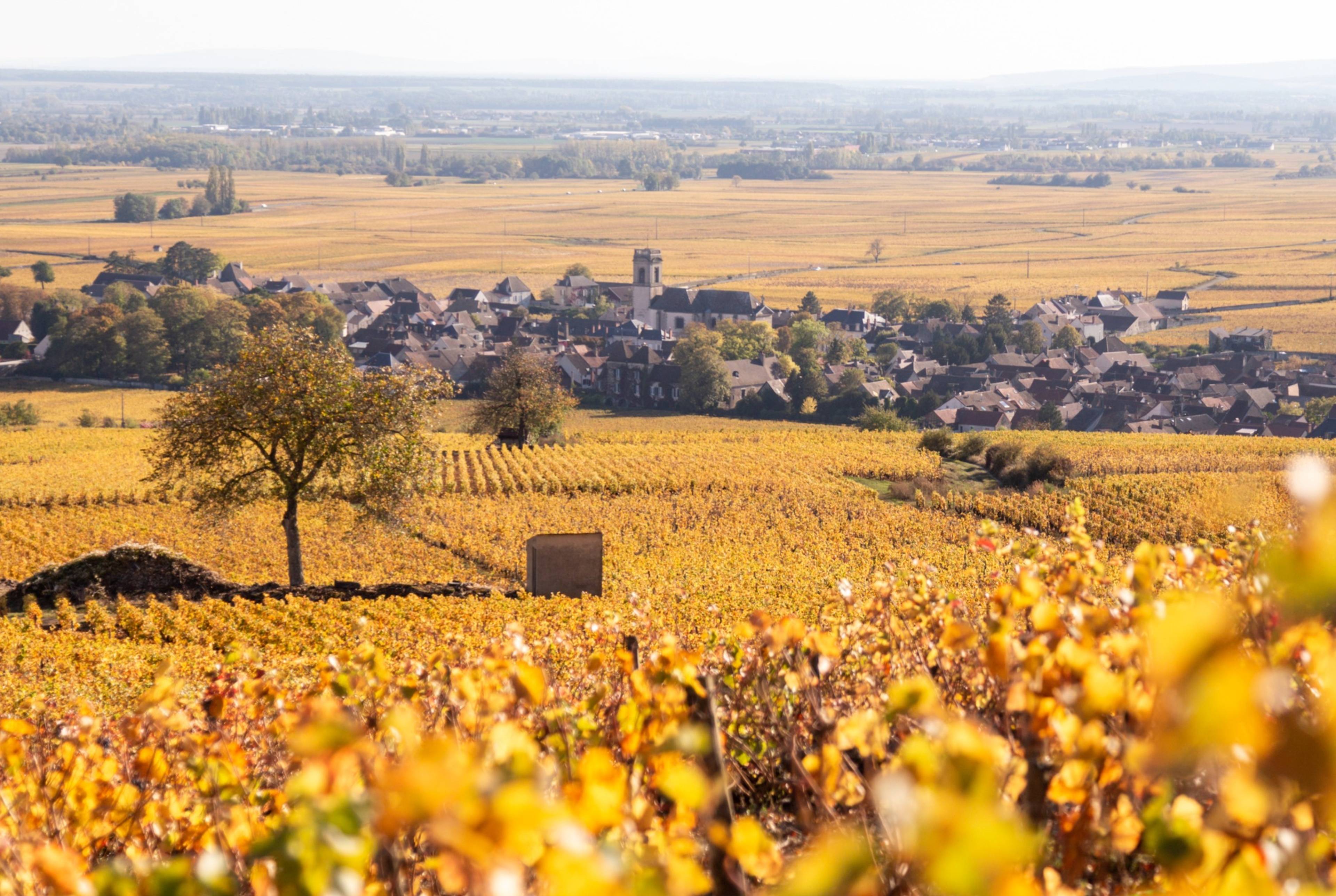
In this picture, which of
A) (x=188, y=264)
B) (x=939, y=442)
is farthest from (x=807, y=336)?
(x=188, y=264)

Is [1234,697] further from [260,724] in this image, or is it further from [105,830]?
[260,724]

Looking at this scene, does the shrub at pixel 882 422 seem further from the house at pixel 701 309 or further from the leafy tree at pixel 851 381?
the house at pixel 701 309

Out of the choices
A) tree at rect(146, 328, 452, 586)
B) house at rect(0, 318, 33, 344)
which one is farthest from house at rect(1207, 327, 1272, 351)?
house at rect(0, 318, 33, 344)

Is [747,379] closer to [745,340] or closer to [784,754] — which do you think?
[745,340]

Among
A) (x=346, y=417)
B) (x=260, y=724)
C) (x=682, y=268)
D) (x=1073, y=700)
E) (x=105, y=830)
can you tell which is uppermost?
(x=1073, y=700)

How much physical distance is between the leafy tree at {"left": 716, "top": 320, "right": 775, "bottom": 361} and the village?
241 mm

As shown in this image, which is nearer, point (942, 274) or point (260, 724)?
point (260, 724)

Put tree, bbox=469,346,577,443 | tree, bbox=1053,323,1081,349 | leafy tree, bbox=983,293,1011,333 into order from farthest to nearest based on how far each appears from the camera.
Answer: leafy tree, bbox=983,293,1011,333
tree, bbox=1053,323,1081,349
tree, bbox=469,346,577,443

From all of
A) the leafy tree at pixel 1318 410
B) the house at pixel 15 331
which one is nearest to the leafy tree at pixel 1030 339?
the leafy tree at pixel 1318 410

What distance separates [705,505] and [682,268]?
430ft

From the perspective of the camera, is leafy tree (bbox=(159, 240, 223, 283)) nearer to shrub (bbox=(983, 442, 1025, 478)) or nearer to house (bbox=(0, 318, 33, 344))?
house (bbox=(0, 318, 33, 344))

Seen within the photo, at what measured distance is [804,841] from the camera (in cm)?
486

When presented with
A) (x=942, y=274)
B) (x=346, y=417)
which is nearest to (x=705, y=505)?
(x=346, y=417)

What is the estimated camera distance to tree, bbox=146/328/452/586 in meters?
26.2
